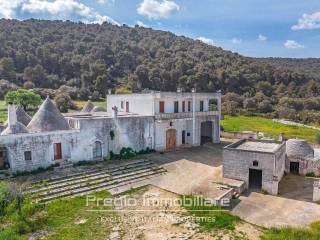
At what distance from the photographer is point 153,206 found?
16703 mm

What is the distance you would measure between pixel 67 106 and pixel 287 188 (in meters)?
37.7

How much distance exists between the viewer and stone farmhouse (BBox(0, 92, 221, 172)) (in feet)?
67.8

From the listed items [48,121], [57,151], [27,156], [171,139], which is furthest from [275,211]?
[48,121]

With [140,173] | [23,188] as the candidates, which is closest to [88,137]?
[140,173]

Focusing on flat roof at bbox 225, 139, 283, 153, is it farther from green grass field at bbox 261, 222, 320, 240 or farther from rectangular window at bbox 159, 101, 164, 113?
green grass field at bbox 261, 222, 320, 240

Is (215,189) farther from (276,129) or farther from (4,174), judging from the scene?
(276,129)

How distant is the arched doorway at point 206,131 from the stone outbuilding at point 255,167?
1228 cm

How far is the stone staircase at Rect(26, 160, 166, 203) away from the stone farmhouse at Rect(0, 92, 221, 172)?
8.75ft

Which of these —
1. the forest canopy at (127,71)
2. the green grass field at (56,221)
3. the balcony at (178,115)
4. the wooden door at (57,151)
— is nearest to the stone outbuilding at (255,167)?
the balcony at (178,115)

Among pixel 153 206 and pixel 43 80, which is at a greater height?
pixel 43 80

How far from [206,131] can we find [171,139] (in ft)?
21.9

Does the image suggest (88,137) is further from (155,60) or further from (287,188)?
(155,60)

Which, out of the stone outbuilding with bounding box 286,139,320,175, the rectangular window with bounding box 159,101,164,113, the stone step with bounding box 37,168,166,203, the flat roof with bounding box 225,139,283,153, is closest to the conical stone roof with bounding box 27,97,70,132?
the stone step with bounding box 37,168,166,203

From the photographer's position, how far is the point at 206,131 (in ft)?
115
